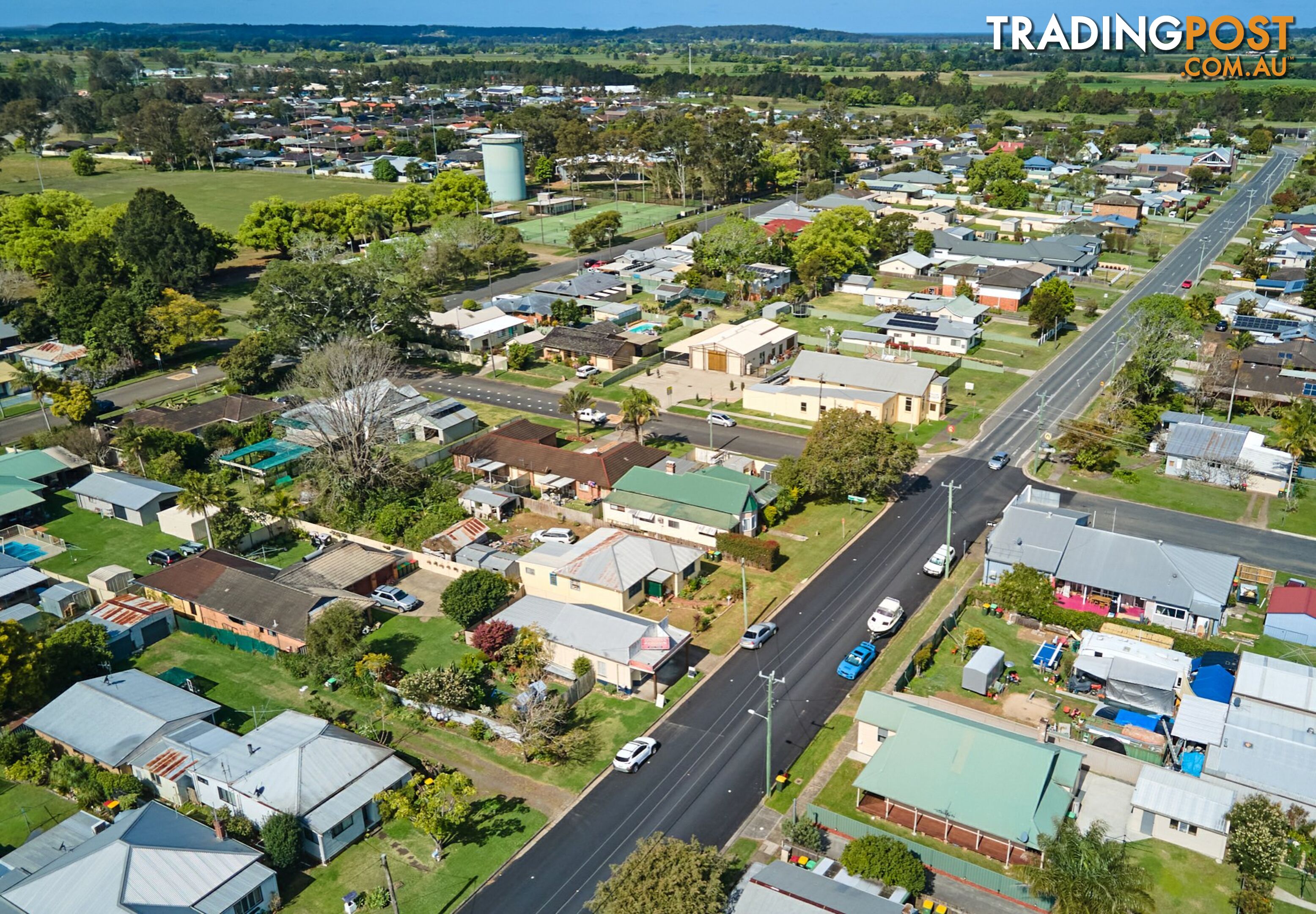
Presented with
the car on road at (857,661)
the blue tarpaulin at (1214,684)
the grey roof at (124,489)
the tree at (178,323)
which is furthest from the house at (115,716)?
the tree at (178,323)

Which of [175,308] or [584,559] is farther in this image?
[175,308]

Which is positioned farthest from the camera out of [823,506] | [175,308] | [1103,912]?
[175,308]

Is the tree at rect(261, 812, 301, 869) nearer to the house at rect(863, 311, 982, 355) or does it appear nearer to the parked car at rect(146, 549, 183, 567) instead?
the parked car at rect(146, 549, 183, 567)

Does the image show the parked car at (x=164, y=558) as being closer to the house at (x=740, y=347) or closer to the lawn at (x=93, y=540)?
the lawn at (x=93, y=540)

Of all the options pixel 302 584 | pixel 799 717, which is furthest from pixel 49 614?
pixel 799 717

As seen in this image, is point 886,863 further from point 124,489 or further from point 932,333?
point 932,333

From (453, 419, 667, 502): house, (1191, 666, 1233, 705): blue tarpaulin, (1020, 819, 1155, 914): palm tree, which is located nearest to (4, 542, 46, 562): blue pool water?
(453, 419, 667, 502): house

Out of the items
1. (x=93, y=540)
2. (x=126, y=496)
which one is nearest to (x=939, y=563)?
(x=126, y=496)

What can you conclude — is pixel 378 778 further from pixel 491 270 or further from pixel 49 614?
pixel 491 270
